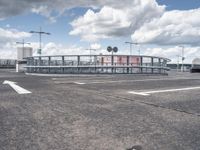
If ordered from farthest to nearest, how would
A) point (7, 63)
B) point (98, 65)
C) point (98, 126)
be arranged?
point (7, 63)
point (98, 65)
point (98, 126)

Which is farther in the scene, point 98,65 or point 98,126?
point 98,65

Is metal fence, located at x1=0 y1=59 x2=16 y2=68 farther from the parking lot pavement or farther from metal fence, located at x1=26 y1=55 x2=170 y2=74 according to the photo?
the parking lot pavement

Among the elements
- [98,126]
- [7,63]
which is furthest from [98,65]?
[7,63]

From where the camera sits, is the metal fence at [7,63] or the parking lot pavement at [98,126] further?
the metal fence at [7,63]

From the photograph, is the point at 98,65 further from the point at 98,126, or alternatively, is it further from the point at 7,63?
the point at 7,63

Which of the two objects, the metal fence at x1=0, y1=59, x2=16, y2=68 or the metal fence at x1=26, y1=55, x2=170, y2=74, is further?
the metal fence at x1=0, y1=59, x2=16, y2=68

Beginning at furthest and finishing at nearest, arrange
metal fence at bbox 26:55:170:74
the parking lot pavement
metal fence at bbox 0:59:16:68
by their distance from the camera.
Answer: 1. metal fence at bbox 0:59:16:68
2. metal fence at bbox 26:55:170:74
3. the parking lot pavement

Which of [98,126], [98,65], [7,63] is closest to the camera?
[98,126]

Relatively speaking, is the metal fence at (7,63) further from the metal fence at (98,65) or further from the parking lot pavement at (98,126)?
the parking lot pavement at (98,126)

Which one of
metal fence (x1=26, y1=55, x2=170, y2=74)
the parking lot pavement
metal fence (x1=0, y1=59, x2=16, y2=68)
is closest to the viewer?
the parking lot pavement

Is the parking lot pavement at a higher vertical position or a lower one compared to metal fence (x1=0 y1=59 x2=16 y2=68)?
lower

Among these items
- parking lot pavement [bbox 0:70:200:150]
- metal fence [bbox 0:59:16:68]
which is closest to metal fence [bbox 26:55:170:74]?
parking lot pavement [bbox 0:70:200:150]

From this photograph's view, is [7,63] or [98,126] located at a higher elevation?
[7,63]

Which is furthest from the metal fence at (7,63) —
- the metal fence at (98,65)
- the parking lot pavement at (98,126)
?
the parking lot pavement at (98,126)
